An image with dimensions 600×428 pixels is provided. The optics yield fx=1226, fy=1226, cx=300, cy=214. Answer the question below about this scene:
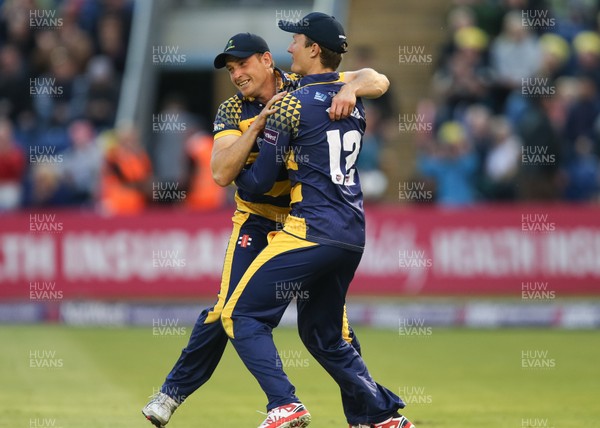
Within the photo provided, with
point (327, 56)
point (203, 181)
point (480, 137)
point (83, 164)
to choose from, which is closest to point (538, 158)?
point (480, 137)

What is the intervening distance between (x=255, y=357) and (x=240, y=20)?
46.1 ft

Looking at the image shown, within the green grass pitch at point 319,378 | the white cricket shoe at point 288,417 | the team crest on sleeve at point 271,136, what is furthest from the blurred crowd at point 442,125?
the white cricket shoe at point 288,417

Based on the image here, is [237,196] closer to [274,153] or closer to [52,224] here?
[274,153]

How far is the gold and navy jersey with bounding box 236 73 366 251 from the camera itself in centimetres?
746

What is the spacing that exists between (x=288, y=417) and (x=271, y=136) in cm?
169

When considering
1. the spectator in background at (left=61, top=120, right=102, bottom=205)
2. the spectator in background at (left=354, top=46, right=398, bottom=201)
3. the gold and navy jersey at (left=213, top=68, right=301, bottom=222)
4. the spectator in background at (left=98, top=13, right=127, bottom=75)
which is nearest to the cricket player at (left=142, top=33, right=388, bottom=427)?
the gold and navy jersey at (left=213, top=68, right=301, bottom=222)

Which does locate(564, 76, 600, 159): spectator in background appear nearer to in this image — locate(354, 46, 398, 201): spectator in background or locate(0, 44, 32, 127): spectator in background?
locate(354, 46, 398, 201): spectator in background

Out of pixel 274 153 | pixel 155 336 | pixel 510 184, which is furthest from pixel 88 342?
pixel 274 153

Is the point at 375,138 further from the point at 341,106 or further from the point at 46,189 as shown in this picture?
the point at 341,106

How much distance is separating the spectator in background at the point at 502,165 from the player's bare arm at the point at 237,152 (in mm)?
9715

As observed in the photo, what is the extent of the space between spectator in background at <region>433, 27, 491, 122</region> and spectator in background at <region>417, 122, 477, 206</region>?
686 millimetres

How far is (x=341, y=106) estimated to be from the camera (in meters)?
7.46

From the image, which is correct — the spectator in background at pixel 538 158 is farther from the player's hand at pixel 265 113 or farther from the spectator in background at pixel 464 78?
the player's hand at pixel 265 113

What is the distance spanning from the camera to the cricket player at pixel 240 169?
7.60 meters
